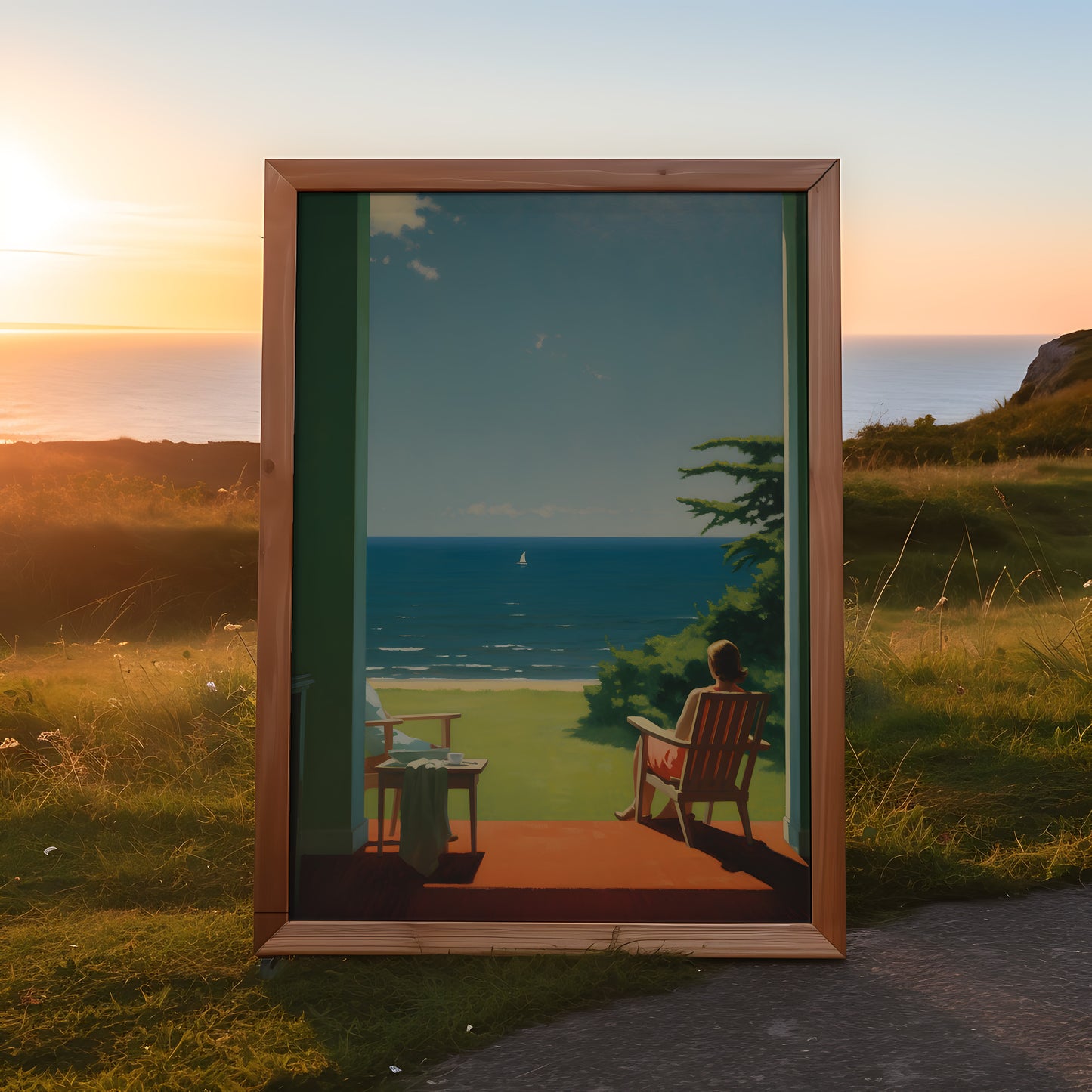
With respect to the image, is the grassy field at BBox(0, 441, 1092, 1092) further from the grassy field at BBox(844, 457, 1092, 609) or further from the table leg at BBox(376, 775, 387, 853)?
the table leg at BBox(376, 775, 387, 853)

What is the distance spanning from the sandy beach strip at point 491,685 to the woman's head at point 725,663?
1.29 ft

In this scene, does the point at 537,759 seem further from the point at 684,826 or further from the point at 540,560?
the point at 540,560

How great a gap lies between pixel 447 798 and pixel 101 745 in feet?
8.55

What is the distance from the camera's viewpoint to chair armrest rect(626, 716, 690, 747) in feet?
9.73

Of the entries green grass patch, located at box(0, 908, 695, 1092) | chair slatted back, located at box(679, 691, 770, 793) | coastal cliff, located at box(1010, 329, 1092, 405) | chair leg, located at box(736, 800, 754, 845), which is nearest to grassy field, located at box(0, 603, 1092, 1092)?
green grass patch, located at box(0, 908, 695, 1092)

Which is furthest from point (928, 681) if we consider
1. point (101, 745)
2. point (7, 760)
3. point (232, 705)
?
point (7, 760)

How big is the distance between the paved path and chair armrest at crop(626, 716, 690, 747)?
2.37ft

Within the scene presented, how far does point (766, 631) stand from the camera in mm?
2969

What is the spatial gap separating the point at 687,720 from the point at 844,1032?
1.00 metres

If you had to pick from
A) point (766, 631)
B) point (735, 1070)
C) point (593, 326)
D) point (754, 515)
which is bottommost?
point (735, 1070)

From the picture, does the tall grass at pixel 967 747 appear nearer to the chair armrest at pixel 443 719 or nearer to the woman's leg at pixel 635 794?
the woman's leg at pixel 635 794

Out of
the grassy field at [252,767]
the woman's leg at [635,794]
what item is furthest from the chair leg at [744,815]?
the grassy field at [252,767]

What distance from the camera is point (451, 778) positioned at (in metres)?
2.98

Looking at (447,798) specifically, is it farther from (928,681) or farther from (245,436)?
(245,436)
